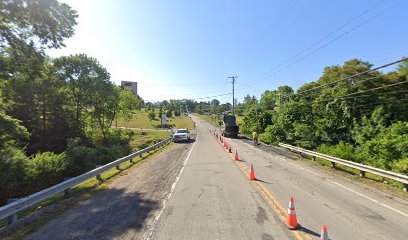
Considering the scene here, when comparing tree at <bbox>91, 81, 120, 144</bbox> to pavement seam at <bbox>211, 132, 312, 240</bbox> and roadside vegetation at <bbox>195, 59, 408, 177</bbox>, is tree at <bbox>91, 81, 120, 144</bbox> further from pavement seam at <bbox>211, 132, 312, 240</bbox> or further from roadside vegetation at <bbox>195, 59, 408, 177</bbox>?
pavement seam at <bbox>211, 132, 312, 240</bbox>

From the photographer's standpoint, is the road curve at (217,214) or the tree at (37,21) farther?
the tree at (37,21)

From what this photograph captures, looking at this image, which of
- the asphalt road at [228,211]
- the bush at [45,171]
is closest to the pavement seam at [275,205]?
the asphalt road at [228,211]

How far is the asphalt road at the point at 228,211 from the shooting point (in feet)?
18.7

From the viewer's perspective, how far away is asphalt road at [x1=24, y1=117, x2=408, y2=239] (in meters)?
5.71

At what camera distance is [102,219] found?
655 centimetres

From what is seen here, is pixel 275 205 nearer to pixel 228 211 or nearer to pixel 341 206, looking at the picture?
pixel 228 211

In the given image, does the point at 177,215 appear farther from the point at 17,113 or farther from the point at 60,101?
the point at 60,101

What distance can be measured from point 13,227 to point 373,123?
2623 cm

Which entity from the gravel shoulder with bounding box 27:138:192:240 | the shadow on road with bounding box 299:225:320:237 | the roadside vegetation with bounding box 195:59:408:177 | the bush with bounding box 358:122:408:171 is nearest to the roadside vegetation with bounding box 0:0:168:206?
the gravel shoulder with bounding box 27:138:192:240

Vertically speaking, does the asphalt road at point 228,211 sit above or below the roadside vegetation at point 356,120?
below

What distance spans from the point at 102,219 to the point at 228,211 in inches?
137

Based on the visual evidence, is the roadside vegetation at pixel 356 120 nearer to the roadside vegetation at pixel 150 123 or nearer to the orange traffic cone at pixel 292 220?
the orange traffic cone at pixel 292 220

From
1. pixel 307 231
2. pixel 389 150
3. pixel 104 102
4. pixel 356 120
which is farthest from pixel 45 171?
pixel 104 102

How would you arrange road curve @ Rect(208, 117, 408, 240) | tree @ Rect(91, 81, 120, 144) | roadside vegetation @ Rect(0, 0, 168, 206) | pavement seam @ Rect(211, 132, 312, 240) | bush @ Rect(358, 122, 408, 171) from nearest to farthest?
pavement seam @ Rect(211, 132, 312, 240), road curve @ Rect(208, 117, 408, 240), roadside vegetation @ Rect(0, 0, 168, 206), bush @ Rect(358, 122, 408, 171), tree @ Rect(91, 81, 120, 144)
